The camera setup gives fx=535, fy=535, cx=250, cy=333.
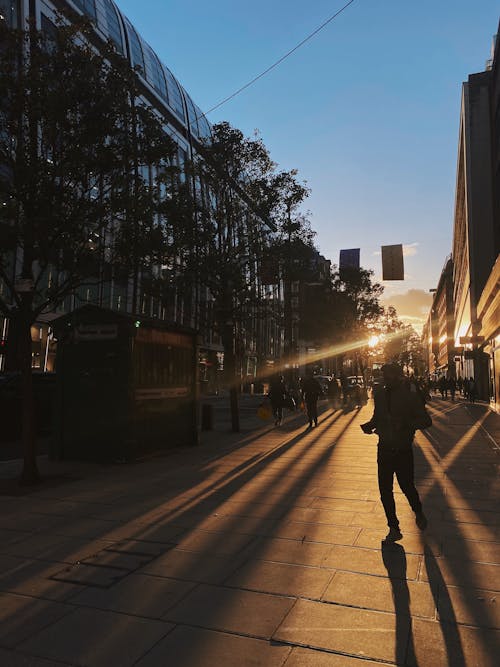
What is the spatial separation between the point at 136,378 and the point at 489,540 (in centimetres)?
706

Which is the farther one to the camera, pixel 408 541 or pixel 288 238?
pixel 288 238

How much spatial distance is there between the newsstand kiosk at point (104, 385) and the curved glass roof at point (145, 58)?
26.1 meters

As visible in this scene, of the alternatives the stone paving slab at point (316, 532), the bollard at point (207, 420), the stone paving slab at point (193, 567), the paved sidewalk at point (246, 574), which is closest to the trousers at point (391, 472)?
the paved sidewalk at point (246, 574)

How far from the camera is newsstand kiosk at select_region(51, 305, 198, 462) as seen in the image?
10.4 metres

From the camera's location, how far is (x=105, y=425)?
34.6 ft

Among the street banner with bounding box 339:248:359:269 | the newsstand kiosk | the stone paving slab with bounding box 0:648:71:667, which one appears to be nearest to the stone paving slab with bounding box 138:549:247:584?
the stone paving slab with bounding box 0:648:71:667

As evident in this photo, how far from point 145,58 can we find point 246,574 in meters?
45.2

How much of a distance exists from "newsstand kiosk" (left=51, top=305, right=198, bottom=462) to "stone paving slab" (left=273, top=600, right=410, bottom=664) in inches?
281

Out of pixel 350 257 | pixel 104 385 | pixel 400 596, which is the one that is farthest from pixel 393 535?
pixel 350 257

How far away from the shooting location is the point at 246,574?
4574 millimetres

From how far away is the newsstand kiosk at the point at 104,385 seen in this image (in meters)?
10.4

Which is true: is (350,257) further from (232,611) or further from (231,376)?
(232,611)

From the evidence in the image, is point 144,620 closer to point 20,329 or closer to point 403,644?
point 403,644

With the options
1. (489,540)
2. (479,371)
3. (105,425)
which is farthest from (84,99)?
(479,371)
